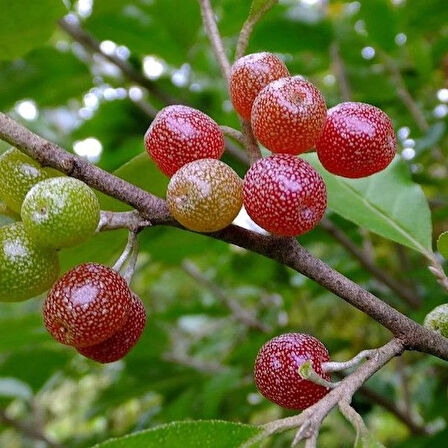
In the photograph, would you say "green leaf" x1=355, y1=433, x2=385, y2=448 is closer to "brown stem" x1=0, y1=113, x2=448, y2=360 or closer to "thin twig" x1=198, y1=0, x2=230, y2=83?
"brown stem" x1=0, y1=113, x2=448, y2=360

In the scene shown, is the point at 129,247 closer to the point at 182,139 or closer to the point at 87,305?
the point at 87,305

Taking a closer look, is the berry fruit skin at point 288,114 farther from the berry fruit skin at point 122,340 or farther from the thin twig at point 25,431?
the thin twig at point 25,431

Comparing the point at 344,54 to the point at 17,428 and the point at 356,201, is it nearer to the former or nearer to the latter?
the point at 356,201

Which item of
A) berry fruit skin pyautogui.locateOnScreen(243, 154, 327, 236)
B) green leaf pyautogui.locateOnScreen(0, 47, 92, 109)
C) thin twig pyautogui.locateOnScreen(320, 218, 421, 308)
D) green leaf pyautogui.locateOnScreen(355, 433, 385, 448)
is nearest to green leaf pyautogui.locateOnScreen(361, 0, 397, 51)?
thin twig pyautogui.locateOnScreen(320, 218, 421, 308)

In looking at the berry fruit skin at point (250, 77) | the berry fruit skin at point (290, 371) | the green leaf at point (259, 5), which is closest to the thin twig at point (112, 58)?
the green leaf at point (259, 5)

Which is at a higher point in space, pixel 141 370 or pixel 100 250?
pixel 100 250

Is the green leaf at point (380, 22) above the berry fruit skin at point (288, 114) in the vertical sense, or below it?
below

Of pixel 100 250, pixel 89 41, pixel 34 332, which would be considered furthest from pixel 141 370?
pixel 100 250
